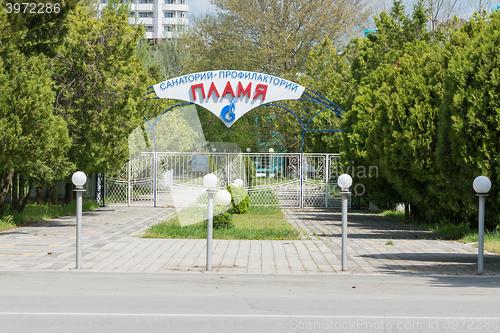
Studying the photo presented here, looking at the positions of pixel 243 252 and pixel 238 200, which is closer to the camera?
pixel 243 252

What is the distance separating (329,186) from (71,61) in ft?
40.7

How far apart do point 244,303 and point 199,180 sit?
17426 millimetres

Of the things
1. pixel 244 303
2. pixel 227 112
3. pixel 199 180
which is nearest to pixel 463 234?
pixel 244 303

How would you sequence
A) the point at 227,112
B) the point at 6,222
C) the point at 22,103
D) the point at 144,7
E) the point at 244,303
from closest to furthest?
1. the point at 244,303
2. the point at 22,103
3. the point at 6,222
4. the point at 227,112
5. the point at 144,7

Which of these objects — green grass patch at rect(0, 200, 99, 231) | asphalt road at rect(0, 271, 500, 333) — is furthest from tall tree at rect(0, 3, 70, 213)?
asphalt road at rect(0, 271, 500, 333)

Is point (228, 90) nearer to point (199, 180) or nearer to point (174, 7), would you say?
point (199, 180)

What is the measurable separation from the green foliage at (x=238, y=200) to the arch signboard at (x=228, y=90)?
3.70m

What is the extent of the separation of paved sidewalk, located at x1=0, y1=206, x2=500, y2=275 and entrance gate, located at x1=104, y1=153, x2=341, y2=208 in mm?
7588

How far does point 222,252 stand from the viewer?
1049 centimetres

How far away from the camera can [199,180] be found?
23500 mm

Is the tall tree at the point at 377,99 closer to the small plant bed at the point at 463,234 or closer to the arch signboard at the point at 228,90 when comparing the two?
the small plant bed at the point at 463,234

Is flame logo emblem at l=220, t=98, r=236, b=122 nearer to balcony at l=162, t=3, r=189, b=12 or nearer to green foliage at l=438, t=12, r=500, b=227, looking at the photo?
green foliage at l=438, t=12, r=500, b=227

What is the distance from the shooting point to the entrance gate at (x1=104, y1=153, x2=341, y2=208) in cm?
2275

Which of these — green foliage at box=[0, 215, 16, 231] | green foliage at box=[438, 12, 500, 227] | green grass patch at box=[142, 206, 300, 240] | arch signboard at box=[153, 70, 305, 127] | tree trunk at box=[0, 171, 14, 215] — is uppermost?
arch signboard at box=[153, 70, 305, 127]
